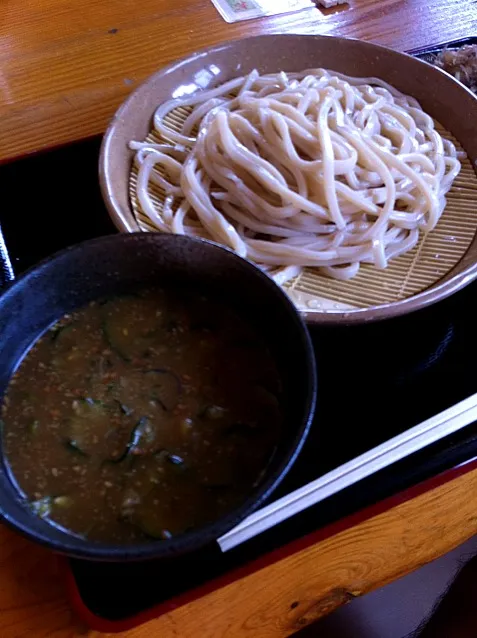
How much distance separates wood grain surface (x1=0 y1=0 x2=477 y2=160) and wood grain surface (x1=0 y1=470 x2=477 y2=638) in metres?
1.38

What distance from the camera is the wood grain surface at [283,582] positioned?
1.09m

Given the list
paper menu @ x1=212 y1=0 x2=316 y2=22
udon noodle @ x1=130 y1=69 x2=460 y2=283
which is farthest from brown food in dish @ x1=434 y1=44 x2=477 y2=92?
paper menu @ x1=212 y1=0 x2=316 y2=22

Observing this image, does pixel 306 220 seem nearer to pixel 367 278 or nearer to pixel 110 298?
pixel 367 278

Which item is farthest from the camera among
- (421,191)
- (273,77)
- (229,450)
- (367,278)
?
(273,77)

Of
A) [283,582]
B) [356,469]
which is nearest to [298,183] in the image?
[356,469]

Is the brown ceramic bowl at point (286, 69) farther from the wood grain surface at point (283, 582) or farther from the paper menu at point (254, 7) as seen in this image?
the wood grain surface at point (283, 582)

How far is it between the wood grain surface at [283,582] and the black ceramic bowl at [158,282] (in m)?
0.28

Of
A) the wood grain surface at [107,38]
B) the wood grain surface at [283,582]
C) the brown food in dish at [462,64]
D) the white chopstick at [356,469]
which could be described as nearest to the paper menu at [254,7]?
the wood grain surface at [107,38]

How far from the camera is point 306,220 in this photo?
5.55 ft

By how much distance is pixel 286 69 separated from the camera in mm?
2092

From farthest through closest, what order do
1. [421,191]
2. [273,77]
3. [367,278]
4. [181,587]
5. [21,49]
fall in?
[21,49] → [273,77] → [421,191] → [367,278] → [181,587]

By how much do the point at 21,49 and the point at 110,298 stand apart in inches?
63.5

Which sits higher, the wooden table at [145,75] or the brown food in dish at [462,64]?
the brown food in dish at [462,64]

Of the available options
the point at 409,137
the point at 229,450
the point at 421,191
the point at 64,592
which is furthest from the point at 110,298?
the point at 409,137
